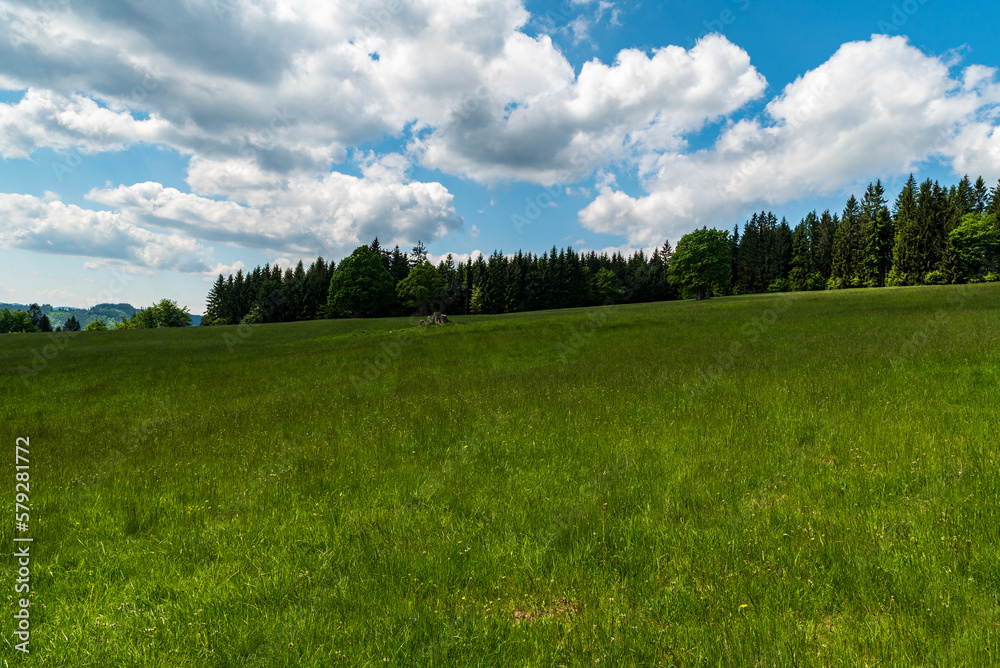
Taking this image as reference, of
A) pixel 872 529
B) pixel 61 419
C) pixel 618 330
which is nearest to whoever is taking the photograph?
pixel 872 529

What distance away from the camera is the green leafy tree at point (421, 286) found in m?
88.8

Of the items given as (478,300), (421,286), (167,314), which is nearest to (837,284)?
(478,300)

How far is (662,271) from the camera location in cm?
11706

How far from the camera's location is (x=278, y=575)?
4.52 metres

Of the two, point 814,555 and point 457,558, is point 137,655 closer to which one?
point 457,558

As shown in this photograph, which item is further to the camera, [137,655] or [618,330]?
[618,330]

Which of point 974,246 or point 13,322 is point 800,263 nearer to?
point 974,246

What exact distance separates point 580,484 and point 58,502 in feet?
25.9

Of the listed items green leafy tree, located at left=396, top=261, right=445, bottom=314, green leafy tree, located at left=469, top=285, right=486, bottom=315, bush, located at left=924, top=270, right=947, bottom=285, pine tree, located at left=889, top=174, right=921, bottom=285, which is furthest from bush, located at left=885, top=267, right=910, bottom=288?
green leafy tree, located at left=396, top=261, right=445, bottom=314

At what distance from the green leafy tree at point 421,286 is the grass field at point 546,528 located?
255ft

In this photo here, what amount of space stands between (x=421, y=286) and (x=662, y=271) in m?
67.4

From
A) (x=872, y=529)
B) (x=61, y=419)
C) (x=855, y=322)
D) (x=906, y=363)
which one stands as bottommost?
(x=61, y=419)

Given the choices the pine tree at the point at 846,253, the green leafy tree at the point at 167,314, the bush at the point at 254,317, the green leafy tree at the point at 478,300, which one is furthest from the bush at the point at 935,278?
the green leafy tree at the point at 167,314

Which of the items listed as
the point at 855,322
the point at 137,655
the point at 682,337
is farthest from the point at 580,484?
the point at 855,322
